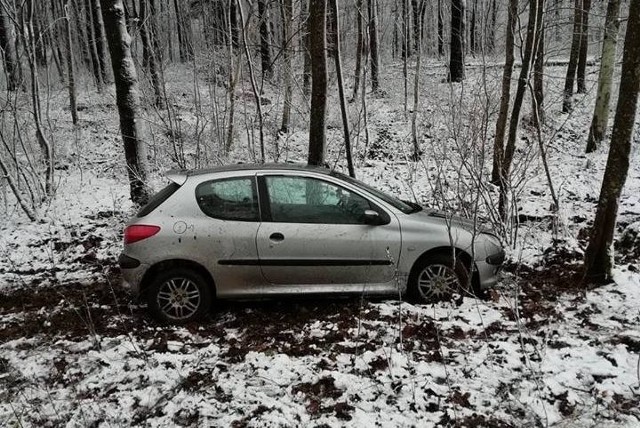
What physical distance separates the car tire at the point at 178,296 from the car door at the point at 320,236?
0.70 m

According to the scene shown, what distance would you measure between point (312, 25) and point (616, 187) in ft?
17.3

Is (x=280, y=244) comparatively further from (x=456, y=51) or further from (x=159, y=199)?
(x=456, y=51)

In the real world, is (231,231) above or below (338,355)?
above

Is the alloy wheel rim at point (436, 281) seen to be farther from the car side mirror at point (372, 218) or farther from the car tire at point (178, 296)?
the car tire at point (178, 296)

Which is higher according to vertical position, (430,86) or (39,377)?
(430,86)

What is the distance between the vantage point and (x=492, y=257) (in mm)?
5477

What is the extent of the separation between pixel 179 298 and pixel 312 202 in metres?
1.72

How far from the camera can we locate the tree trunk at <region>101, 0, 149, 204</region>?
28.0 feet

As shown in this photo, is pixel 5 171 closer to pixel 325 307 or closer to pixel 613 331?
pixel 325 307

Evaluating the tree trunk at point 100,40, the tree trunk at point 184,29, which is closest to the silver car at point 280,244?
the tree trunk at point 100,40

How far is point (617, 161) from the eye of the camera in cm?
521

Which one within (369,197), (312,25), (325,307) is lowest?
(325,307)

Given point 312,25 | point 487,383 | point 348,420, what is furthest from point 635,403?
point 312,25

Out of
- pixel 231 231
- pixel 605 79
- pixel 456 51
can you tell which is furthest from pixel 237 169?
pixel 456 51
